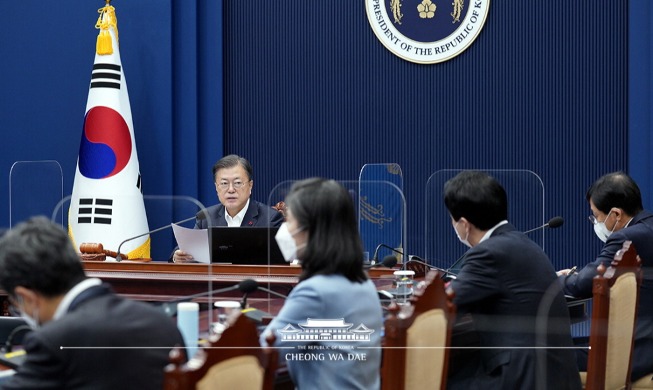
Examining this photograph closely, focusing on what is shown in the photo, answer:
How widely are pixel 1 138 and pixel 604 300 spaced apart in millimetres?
4667

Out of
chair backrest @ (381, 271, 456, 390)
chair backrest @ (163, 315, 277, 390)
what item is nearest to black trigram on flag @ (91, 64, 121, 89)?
chair backrest @ (381, 271, 456, 390)

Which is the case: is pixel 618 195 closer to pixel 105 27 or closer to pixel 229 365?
pixel 229 365

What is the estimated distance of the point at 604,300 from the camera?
273 centimetres

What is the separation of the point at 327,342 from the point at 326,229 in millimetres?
266

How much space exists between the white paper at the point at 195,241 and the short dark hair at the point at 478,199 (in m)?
1.33

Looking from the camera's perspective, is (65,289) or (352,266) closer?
(65,289)

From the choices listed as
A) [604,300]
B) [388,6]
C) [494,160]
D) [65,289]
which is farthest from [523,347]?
[388,6]

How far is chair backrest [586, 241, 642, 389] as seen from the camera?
2.74 meters

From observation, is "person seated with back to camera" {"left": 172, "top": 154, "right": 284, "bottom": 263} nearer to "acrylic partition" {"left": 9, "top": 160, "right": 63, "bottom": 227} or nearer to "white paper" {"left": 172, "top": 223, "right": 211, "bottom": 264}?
"white paper" {"left": 172, "top": 223, "right": 211, "bottom": 264}

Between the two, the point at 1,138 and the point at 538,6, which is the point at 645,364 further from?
the point at 1,138

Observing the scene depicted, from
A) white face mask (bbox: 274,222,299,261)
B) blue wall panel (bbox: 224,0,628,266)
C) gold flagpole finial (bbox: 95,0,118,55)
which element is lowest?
white face mask (bbox: 274,222,299,261)

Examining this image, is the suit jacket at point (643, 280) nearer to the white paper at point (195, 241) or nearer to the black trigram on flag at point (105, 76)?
the white paper at point (195, 241)

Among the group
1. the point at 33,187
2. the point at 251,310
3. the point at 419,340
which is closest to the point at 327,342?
the point at 419,340

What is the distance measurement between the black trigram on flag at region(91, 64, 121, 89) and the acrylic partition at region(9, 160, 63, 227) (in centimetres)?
75
